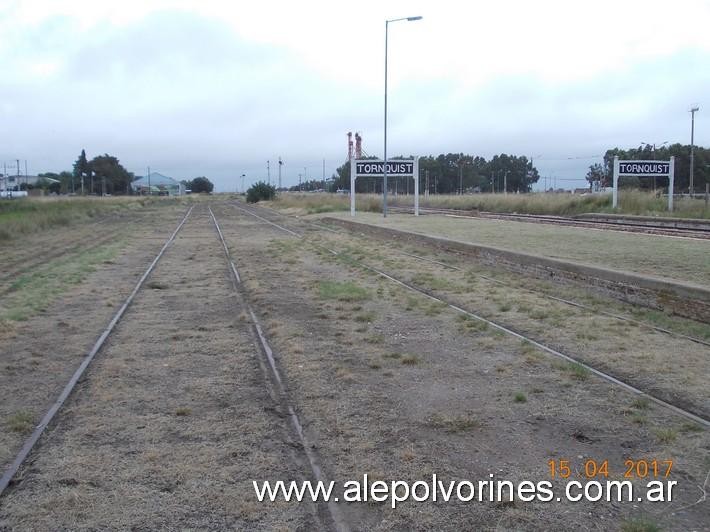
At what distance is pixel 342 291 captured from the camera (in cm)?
1396

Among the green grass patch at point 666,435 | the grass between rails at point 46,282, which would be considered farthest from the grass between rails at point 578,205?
the green grass patch at point 666,435

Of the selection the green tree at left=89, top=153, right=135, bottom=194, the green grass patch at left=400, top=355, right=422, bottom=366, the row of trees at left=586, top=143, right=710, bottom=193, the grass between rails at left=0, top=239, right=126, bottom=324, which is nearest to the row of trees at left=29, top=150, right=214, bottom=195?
the green tree at left=89, top=153, right=135, bottom=194

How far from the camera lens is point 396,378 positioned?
25.2 feet

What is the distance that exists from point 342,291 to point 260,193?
9429 centimetres

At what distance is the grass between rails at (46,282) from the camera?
12107 millimetres

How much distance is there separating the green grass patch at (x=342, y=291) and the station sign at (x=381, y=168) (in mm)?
28816

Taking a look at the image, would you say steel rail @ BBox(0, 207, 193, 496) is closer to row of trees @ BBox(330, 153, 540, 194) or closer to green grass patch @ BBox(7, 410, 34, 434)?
green grass patch @ BBox(7, 410, 34, 434)

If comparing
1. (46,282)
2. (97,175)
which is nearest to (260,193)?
(97,175)

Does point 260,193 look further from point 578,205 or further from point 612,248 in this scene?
point 612,248

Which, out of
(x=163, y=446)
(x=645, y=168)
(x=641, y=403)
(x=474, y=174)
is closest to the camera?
(x=163, y=446)

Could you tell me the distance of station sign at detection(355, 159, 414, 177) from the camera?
4377cm

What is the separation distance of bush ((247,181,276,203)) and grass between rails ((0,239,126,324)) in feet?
270

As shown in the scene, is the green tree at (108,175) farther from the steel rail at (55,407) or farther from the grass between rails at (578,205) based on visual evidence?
the steel rail at (55,407)

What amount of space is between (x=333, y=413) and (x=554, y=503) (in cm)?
235
